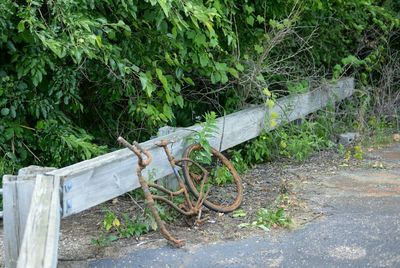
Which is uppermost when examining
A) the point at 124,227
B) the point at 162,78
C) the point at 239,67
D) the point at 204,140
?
the point at 162,78

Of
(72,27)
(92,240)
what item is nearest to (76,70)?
(72,27)

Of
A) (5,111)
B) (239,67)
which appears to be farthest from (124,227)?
(239,67)

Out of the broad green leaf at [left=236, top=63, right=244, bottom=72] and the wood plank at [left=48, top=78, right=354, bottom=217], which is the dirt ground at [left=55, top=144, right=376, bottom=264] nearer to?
the wood plank at [left=48, top=78, right=354, bottom=217]

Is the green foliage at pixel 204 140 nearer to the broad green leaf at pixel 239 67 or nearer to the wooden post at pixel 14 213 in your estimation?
the broad green leaf at pixel 239 67

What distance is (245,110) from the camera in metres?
7.62

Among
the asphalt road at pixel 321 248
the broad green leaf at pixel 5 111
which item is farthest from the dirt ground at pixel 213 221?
the broad green leaf at pixel 5 111

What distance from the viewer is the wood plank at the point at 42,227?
3.13 metres

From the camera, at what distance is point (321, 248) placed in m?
4.73

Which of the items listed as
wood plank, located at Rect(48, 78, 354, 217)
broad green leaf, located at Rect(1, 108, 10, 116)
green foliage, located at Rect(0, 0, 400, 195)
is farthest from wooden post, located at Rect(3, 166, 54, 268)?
broad green leaf, located at Rect(1, 108, 10, 116)

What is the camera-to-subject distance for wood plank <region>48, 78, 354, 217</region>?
4.36m

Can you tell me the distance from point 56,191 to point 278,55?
18.0ft

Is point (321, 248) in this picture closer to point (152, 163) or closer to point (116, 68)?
point (152, 163)

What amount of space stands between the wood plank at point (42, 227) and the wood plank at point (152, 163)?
243 millimetres

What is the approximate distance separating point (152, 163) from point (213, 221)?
28.3 inches
